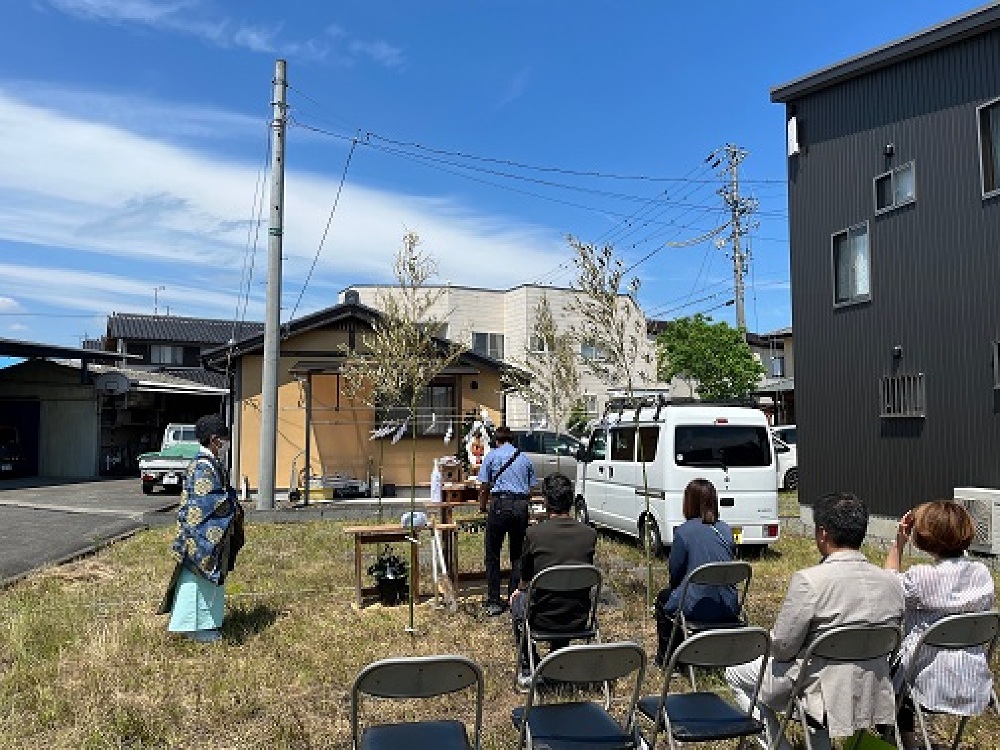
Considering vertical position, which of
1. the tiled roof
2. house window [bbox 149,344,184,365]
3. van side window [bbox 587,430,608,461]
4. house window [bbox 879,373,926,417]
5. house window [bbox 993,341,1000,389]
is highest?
the tiled roof

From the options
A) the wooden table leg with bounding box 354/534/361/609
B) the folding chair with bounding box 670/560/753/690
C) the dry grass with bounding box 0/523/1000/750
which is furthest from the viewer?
the wooden table leg with bounding box 354/534/361/609

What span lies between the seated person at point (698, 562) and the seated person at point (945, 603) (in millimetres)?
1174

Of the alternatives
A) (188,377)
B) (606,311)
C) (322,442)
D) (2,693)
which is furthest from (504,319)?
(2,693)

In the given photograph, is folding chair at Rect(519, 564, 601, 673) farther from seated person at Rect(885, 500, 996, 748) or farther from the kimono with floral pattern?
the kimono with floral pattern

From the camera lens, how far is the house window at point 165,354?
3731 centimetres

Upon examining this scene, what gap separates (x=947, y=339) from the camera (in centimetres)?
1069

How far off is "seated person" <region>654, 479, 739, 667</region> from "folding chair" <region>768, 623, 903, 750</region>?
4.71 feet

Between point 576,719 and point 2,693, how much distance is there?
139 inches

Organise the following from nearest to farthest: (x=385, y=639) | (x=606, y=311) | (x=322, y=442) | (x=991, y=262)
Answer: (x=385, y=639), (x=606, y=311), (x=991, y=262), (x=322, y=442)

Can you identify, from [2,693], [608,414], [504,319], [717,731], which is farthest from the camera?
[504,319]

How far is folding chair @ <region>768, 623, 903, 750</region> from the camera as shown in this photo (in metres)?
2.94

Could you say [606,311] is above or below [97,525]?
above

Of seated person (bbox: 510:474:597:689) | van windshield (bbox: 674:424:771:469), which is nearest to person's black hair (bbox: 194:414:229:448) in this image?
seated person (bbox: 510:474:597:689)

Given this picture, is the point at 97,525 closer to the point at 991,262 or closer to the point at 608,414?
the point at 608,414
